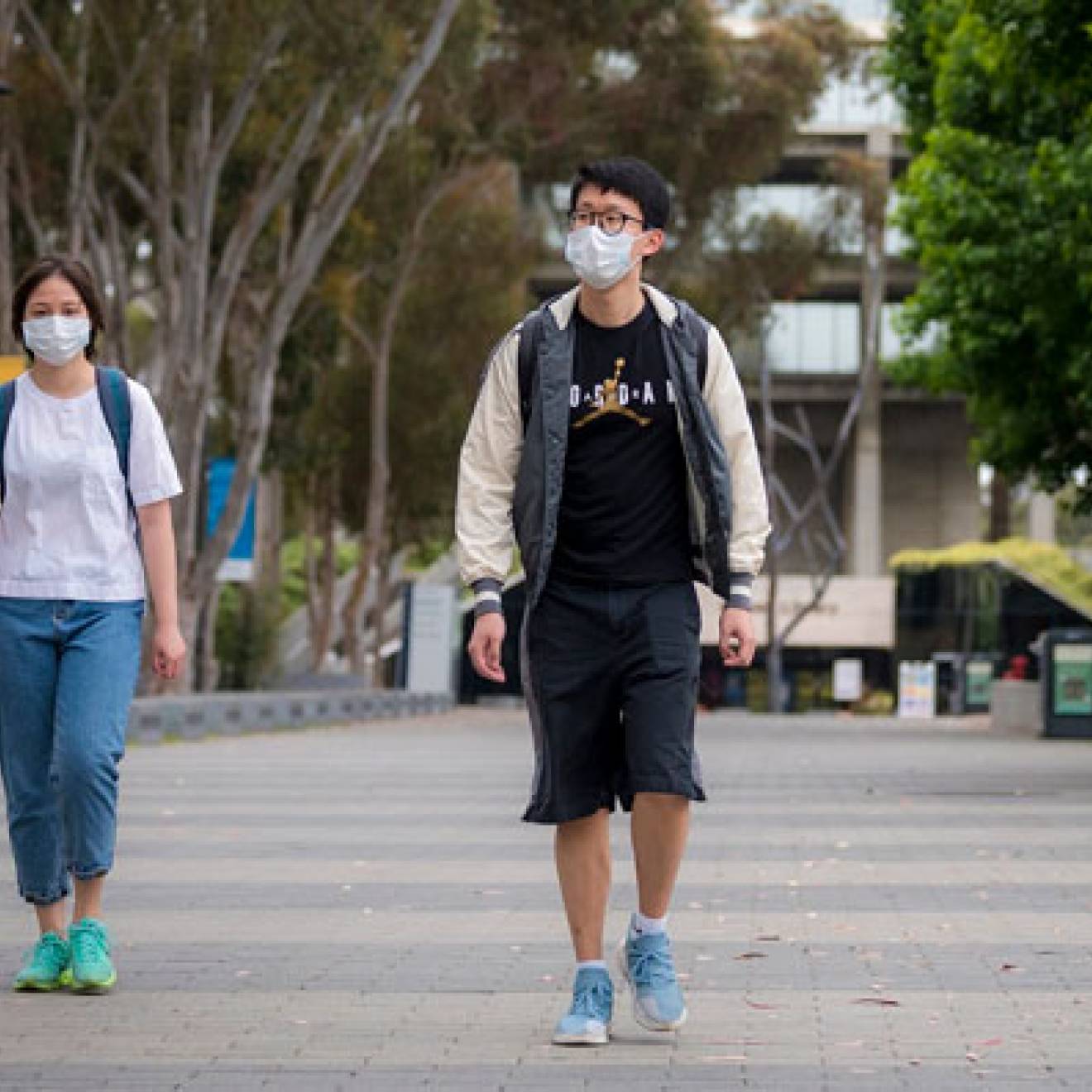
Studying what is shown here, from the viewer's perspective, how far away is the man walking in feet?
21.8

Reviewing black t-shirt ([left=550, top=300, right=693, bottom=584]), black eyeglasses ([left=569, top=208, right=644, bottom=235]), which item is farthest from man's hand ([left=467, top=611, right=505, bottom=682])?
black eyeglasses ([left=569, top=208, right=644, bottom=235])

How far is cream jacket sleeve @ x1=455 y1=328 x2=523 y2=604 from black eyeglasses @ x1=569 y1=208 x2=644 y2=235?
12.5 inches

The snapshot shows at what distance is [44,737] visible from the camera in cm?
745

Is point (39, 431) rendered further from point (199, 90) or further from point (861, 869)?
point (199, 90)

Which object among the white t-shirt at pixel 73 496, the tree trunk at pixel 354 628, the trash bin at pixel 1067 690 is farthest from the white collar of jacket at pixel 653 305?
the tree trunk at pixel 354 628

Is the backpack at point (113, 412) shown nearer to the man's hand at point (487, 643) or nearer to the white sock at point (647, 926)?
the man's hand at point (487, 643)

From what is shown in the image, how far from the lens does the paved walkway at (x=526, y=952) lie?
6410 mm

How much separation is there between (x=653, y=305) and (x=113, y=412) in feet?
5.17

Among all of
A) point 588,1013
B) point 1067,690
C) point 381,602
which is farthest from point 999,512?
point 588,1013

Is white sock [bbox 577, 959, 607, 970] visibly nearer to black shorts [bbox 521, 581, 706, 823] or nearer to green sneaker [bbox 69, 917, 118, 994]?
black shorts [bbox 521, 581, 706, 823]

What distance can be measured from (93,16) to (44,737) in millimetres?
20825

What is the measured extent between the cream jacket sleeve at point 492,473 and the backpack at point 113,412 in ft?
3.72

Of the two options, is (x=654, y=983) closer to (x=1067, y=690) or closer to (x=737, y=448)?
(x=737, y=448)

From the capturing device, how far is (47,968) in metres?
7.51
